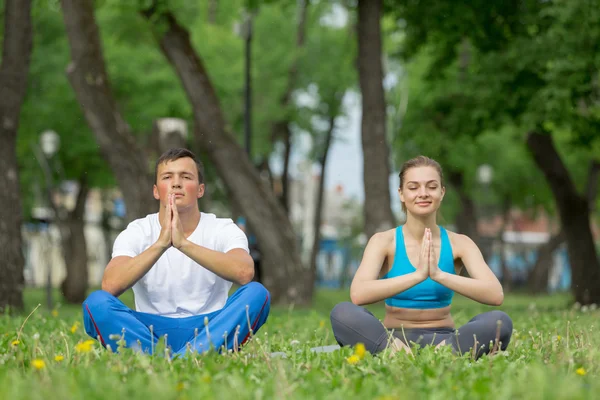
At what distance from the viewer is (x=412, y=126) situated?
21578 millimetres

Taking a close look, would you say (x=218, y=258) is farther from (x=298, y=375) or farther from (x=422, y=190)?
(x=422, y=190)

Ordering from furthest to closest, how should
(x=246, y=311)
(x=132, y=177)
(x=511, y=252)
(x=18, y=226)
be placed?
(x=511, y=252) < (x=132, y=177) < (x=18, y=226) < (x=246, y=311)

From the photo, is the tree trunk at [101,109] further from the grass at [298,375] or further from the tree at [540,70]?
the grass at [298,375]

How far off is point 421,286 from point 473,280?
0.40 m

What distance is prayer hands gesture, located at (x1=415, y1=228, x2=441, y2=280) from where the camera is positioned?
5645mm

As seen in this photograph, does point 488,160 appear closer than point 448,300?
No

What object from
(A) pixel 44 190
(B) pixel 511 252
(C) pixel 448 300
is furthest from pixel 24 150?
(B) pixel 511 252

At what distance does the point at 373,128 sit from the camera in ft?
53.6

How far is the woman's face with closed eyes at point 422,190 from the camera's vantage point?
20.1 ft

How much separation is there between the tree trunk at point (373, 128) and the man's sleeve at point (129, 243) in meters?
10.4

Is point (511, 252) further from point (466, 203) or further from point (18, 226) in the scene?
point (18, 226)

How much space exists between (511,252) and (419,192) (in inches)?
1851

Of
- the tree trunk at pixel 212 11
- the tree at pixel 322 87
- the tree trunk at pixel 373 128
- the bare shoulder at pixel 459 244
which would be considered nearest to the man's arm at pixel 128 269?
the bare shoulder at pixel 459 244

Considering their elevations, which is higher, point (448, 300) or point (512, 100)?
point (512, 100)
